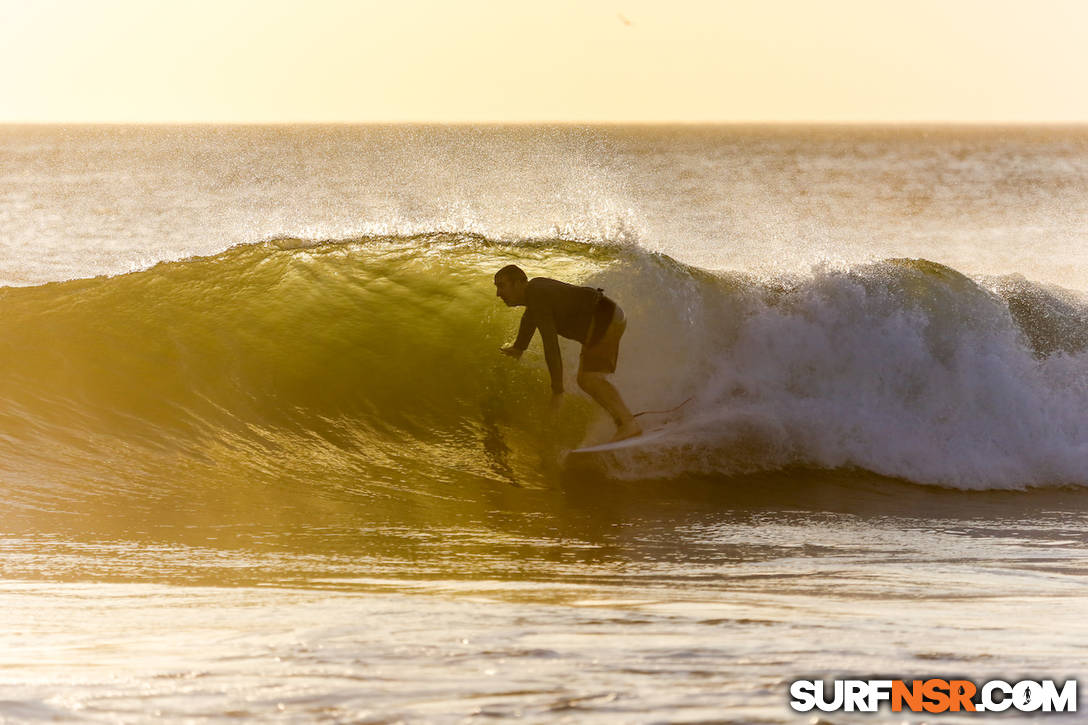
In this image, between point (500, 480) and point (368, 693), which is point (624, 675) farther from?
point (500, 480)

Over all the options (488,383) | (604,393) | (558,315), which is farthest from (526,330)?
(488,383)

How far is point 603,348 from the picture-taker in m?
7.17

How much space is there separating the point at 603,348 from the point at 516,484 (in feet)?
3.60

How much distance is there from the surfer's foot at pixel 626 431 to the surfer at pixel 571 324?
111 mm

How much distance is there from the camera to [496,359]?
9.07 metres

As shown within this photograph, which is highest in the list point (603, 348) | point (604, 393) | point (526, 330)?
point (526, 330)

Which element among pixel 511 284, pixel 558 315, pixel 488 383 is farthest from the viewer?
pixel 488 383

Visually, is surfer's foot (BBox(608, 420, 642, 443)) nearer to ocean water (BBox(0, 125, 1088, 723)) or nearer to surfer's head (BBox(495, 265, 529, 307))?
ocean water (BBox(0, 125, 1088, 723))

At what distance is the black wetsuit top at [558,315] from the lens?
698 cm

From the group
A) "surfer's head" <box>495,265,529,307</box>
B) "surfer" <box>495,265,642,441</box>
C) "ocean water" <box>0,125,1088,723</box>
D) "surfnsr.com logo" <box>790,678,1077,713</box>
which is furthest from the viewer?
"surfer" <box>495,265,642,441</box>

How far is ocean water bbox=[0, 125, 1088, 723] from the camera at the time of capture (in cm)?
318

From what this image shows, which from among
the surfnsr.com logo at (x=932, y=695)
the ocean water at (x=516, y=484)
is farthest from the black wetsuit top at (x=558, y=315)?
the surfnsr.com logo at (x=932, y=695)

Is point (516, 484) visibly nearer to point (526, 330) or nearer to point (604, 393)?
point (604, 393)

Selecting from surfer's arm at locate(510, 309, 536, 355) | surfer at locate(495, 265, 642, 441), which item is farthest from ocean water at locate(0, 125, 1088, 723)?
surfer's arm at locate(510, 309, 536, 355)
